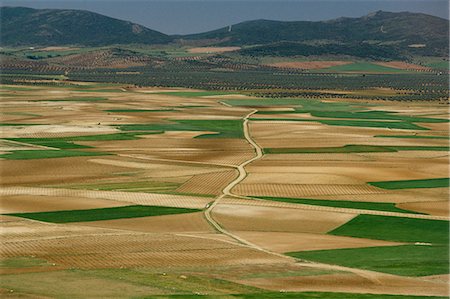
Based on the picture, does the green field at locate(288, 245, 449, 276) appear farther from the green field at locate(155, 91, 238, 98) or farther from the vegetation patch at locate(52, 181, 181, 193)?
the green field at locate(155, 91, 238, 98)

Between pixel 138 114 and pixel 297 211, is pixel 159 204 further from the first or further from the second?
pixel 138 114

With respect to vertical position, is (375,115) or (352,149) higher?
(352,149)

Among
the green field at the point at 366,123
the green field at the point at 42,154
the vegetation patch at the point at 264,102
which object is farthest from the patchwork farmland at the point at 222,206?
the vegetation patch at the point at 264,102

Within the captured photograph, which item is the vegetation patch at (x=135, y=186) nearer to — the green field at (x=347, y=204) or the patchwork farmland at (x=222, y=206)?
the patchwork farmland at (x=222, y=206)

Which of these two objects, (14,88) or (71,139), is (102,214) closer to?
(71,139)

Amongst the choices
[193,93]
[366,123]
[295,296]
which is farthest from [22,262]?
[193,93]
